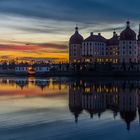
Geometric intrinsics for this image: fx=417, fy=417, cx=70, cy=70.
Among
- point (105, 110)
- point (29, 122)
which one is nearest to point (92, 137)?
point (29, 122)

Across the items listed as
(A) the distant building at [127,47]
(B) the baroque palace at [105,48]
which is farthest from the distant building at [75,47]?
(A) the distant building at [127,47]

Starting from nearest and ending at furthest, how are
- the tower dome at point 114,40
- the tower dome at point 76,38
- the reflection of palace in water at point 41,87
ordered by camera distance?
the reflection of palace in water at point 41,87 → the tower dome at point 114,40 → the tower dome at point 76,38

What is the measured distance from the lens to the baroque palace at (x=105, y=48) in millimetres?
113375

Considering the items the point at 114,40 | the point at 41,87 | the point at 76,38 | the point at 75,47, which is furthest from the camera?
the point at 76,38

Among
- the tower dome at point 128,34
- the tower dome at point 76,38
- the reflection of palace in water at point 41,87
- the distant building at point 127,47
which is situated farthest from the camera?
the tower dome at point 76,38

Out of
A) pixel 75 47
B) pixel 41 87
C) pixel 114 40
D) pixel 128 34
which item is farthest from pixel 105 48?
pixel 41 87

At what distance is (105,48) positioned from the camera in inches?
4788

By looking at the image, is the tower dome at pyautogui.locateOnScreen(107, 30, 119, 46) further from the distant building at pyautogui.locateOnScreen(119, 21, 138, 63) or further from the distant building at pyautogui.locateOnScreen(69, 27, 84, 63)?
the distant building at pyautogui.locateOnScreen(69, 27, 84, 63)

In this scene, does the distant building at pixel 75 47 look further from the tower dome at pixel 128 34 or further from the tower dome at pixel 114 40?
the tower dome at pixel 128 34

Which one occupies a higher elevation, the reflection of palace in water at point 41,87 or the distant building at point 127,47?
the distant building at point 127,47

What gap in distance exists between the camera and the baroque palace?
113375 millimetres

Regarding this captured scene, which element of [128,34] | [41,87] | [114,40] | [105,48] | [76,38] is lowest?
[41,87]

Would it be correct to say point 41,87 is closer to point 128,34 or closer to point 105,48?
point 128,34

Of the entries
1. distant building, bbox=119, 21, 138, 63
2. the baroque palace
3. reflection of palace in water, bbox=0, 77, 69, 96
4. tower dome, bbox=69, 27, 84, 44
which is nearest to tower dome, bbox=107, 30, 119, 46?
the baroque palace
